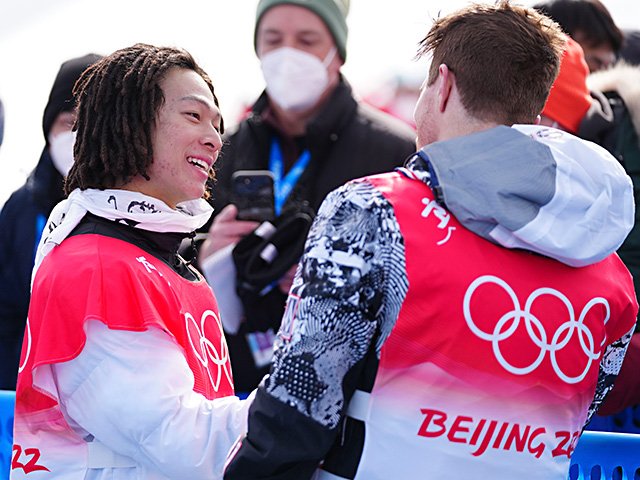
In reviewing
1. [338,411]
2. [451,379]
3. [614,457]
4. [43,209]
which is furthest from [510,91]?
[43,209]

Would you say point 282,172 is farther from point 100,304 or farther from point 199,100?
point 100,304

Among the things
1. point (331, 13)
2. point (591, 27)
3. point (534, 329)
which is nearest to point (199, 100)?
point (534, 329)

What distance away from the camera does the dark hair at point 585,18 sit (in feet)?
12.7

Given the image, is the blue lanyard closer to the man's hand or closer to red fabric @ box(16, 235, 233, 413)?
the man's hand

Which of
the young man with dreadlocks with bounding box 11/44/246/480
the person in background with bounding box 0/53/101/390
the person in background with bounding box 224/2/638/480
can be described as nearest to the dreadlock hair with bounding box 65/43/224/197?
the young man with dreadlocks with bounding box 11/44/246/480

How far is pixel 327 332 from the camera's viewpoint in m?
1.84

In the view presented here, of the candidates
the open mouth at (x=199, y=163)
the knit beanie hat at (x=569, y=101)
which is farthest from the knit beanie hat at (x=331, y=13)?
the open mouth at (x=199, y=163)

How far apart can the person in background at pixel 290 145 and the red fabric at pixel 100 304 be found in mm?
1358

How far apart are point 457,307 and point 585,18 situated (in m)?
2.40

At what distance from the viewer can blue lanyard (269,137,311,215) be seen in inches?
154

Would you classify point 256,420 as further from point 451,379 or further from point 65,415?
point 65,415

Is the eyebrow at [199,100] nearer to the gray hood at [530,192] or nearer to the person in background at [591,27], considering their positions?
the gray hood at [530,192]

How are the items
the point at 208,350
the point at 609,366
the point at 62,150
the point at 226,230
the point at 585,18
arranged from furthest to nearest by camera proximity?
the point at 585,18 < the point at 226,230 < the point at 62,150 < the point at 208,350 < the point at 609,366

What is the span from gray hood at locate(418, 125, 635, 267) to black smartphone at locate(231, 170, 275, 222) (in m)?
1.76
